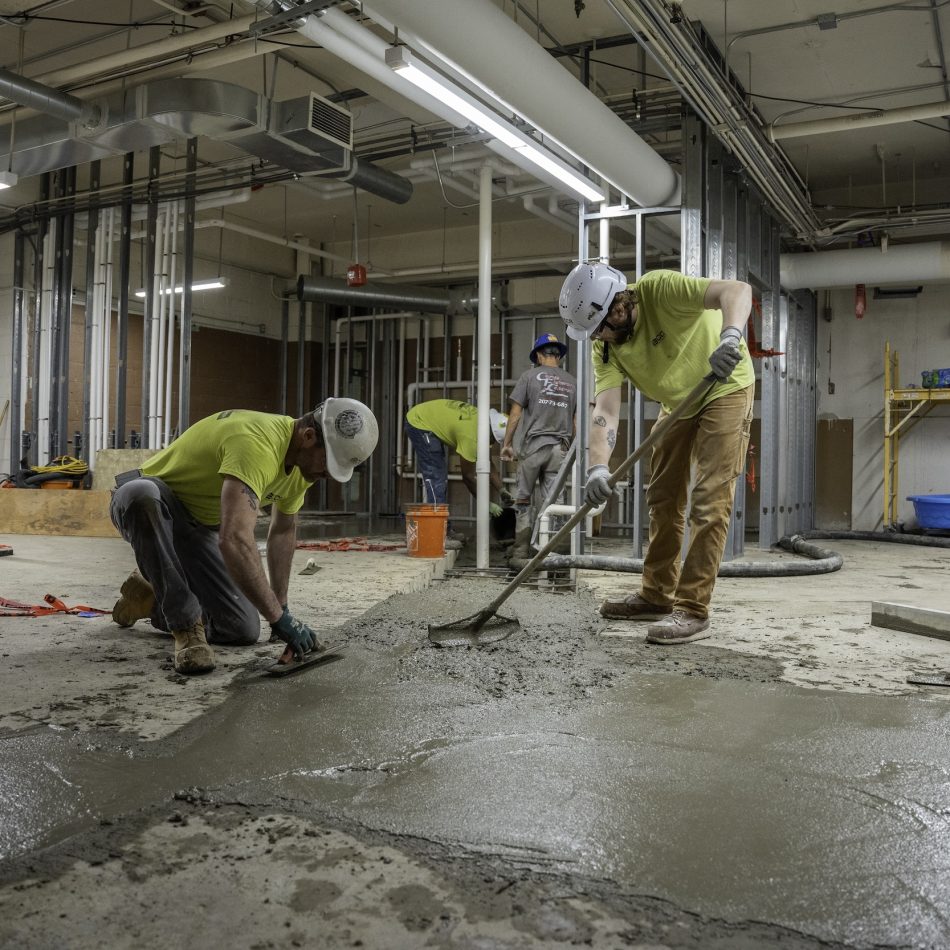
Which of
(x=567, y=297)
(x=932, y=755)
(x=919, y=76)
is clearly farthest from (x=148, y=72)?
(x=932, y=755)

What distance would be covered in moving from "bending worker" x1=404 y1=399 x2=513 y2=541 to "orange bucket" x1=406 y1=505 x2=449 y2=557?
1028mm

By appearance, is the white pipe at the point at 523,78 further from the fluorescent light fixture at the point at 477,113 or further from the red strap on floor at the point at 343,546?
the red strap on floor at the point at 343,546

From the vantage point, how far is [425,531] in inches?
235

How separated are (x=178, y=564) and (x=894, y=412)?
8096 millimetres

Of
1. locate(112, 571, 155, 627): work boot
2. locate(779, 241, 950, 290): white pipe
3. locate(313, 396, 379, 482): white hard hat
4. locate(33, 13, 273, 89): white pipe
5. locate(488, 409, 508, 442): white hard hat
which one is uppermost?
locate(33, 13, 273, 89): white pipe

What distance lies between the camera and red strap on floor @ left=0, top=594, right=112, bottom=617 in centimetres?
349

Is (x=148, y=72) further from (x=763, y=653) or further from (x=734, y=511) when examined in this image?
(x=763, y=653)

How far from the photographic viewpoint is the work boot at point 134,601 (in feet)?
10.2

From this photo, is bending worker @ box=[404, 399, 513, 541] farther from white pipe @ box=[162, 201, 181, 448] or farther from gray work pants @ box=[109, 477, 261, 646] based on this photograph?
gray work pants @ box=[109, 477, 261, 646]

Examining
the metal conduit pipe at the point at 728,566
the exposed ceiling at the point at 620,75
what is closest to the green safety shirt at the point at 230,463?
the exposed ceiling at the point at 620,75

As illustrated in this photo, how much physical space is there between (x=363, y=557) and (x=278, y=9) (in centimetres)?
333

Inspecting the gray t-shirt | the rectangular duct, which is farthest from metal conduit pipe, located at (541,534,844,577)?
the rectangular duct

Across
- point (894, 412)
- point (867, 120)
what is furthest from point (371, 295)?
point (894, 412)

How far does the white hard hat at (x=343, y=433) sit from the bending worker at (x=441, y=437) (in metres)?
4.35
